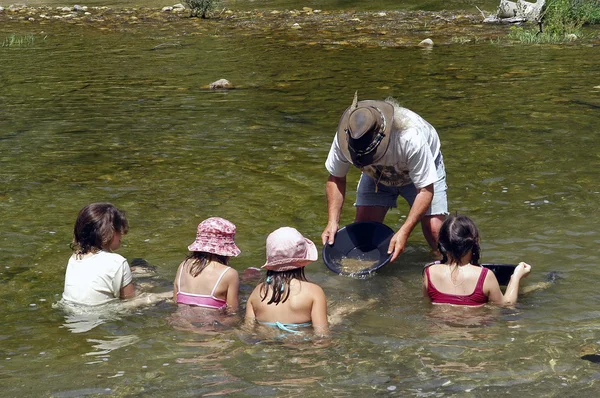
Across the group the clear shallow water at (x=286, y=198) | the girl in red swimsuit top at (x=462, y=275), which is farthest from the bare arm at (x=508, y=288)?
the clear shallow water at (x=286, y=198)

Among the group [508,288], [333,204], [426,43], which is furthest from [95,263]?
[426,43]

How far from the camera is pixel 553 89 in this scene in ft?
42.8

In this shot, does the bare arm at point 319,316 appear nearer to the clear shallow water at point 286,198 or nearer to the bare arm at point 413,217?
the clear shallow water at point 286,198

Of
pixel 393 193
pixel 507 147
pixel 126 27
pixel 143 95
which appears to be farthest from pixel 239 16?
pixel 393 193

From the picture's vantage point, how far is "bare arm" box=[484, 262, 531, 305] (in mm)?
6059

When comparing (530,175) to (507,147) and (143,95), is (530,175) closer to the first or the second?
(507,147)

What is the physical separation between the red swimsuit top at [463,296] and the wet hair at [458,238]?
196 mm

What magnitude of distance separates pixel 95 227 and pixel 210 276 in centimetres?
89

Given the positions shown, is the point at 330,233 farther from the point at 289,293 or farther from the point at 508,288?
the point at 508,288

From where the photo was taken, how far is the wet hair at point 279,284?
18.8 feet

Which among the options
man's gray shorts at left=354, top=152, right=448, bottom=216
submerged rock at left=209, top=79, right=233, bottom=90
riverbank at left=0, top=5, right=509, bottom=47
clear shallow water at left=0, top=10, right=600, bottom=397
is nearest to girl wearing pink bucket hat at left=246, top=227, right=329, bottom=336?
clear shallow water at left=0, top=10, right=600, bottom=397

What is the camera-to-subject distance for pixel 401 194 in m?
6.83

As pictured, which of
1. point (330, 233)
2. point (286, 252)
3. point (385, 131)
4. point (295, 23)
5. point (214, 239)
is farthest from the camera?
point (295, 23)

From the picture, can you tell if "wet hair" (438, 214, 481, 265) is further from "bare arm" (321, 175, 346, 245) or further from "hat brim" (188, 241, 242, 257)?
"hat brim" (188, 241, 242, 257)
